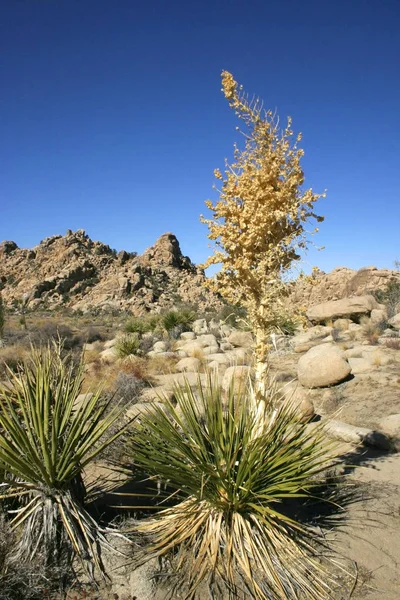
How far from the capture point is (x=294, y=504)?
4535 millimetres

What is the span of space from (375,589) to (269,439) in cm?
144

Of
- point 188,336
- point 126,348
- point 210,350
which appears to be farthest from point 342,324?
point 126,348

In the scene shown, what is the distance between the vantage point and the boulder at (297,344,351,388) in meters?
11.0

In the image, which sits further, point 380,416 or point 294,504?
point 380,416

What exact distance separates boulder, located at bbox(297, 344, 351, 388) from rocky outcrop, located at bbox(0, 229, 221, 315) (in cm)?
2936

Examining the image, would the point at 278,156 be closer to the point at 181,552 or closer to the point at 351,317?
the point at 181,552

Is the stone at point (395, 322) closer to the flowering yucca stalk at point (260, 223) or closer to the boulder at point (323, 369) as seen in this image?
the boulder at point (323, 369)

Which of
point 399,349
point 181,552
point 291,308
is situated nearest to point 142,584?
point 181,552

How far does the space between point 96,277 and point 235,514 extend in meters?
49.1

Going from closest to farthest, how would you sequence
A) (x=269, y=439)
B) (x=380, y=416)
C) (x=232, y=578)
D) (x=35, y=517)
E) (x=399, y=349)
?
(x=232, y=578), (x=35, y=517), (x=269, y=439), (x=380, y=416), (x=399, y=349)

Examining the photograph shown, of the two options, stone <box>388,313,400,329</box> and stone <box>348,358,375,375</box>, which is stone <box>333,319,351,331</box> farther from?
stone <box>348,358,375,375</box>

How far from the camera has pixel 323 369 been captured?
11.1 metres

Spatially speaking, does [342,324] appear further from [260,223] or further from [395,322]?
[260,223]

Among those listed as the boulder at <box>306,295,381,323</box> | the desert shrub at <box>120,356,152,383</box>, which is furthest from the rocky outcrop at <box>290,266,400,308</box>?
the desert shrub at <box>120,356,152,383</box>
